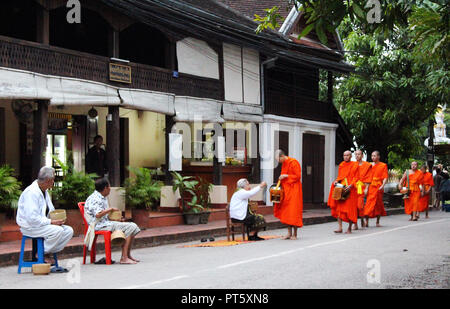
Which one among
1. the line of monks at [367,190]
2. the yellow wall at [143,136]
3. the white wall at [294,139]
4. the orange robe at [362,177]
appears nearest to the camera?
the line of monks at [367,190]

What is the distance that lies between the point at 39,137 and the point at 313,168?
44.5 ft

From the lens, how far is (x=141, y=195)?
15.8 metres

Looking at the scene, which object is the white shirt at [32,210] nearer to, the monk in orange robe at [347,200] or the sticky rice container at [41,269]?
the sticky rice container at [41,269]

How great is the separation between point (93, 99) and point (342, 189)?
19.8ft

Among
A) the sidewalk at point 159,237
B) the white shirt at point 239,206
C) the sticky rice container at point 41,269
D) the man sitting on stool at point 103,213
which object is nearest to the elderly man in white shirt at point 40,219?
the sticky rice container at point 41,269

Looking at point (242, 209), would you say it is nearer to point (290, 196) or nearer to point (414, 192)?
point (290, 196)

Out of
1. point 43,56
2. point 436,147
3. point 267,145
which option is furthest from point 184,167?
point 436,147

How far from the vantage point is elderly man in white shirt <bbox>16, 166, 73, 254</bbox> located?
9.73 meters

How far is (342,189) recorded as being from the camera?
16.2 meters

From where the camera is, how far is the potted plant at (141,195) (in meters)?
15.9

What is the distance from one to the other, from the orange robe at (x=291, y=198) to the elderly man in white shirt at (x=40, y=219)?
19.7 ft

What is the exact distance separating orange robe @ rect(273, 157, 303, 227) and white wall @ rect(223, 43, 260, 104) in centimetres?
602

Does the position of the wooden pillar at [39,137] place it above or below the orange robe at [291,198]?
above
